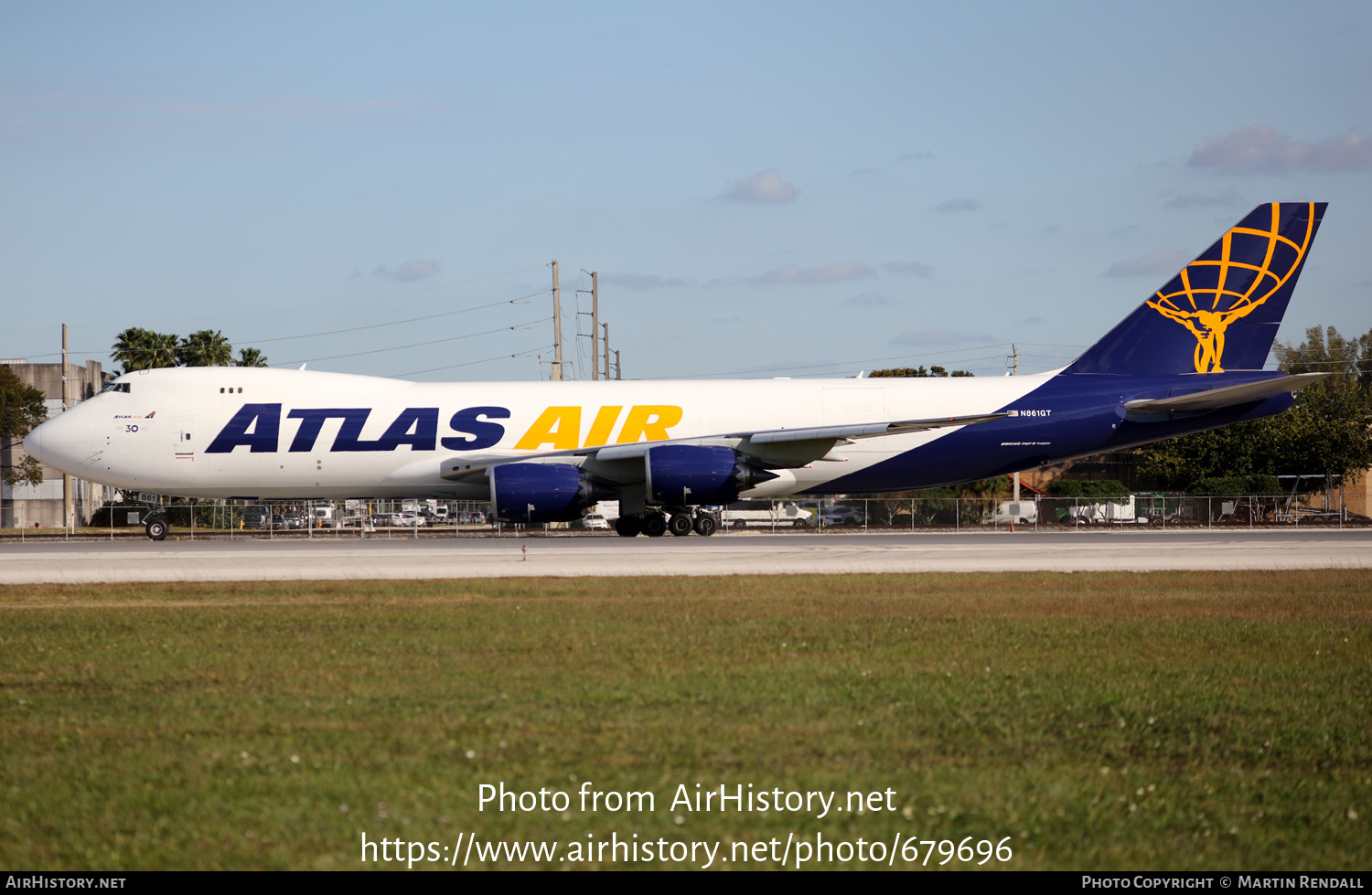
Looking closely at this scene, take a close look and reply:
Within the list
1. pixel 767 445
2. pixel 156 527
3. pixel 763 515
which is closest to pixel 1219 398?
pixel 767 445

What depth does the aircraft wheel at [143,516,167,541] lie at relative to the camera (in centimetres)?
3356

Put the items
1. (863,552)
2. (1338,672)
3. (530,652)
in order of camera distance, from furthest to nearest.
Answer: (863,552)
(530,652)
(1338,672)

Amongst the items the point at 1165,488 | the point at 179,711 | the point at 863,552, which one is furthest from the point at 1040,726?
the point at 1165,488

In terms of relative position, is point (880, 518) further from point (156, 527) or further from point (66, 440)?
point (66, 440)

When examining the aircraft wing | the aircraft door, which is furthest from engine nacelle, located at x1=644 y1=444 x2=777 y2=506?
the aircraft door

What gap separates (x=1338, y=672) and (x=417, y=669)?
289 inches

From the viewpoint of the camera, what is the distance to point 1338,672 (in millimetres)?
8992

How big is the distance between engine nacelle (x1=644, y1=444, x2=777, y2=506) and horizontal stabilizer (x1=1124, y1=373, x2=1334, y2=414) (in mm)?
11545

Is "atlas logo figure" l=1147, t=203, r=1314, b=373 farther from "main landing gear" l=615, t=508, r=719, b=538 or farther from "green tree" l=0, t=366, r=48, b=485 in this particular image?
"green tree" l=0, t=366, r=48, b=485

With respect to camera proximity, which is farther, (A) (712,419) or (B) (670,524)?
(B) (670,524)

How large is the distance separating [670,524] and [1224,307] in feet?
55.5

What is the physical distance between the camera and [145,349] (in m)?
64.8
